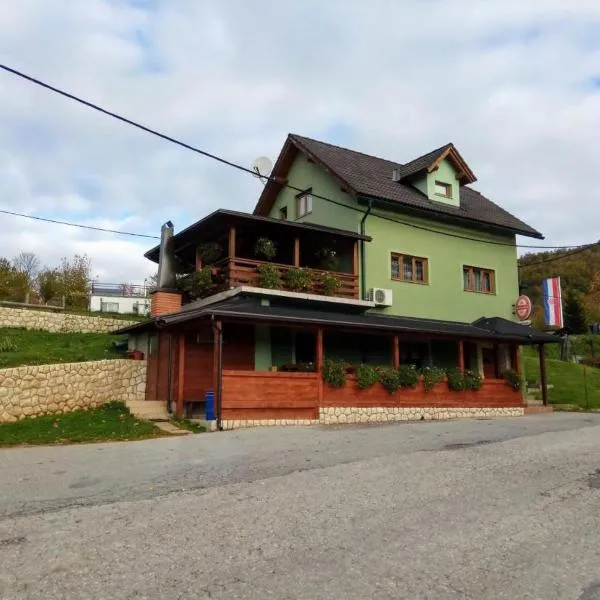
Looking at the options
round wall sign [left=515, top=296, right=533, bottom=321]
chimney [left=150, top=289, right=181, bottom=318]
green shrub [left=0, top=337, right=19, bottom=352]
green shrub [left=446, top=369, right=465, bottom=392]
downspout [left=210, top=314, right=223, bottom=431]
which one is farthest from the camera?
round wall sign [left=515, top=296, right=533, bottom=321]

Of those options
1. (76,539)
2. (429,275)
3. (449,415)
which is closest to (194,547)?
(76,539)

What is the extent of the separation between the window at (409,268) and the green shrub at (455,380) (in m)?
3.97

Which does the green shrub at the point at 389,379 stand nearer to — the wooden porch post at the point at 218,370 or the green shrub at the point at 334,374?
the green shrub at the point at 334,374

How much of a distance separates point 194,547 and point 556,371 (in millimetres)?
30411

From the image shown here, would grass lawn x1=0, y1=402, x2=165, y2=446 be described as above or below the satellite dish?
below

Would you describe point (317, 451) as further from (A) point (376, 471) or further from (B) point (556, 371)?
(B) point (556, 371)

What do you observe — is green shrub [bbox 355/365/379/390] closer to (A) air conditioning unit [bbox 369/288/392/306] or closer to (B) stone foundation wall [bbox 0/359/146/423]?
(A) air conditioning unit [bbox 369/288/392/306]

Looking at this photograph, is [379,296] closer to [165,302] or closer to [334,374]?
[334,374]

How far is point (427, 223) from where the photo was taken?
933 inches

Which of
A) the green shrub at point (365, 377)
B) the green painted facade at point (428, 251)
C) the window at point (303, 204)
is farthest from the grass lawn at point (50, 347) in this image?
the green painted facade at point (428, 251)

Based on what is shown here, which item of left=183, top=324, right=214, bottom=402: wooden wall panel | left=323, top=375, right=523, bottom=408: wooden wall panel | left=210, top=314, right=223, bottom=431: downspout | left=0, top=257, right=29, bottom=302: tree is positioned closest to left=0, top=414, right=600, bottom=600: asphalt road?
left=210, top=314, right=223, bottom=431: downspout

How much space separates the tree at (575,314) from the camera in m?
57.9

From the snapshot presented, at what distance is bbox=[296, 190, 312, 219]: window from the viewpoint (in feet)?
80.1

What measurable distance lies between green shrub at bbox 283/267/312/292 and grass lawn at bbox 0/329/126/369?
7179 millimetres
